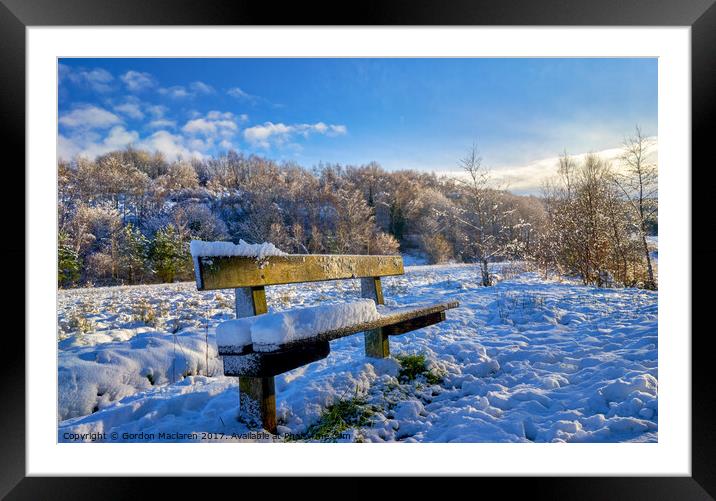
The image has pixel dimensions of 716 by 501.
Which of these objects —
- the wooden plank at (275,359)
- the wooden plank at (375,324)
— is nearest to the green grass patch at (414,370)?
the wooden plank at (375,324)

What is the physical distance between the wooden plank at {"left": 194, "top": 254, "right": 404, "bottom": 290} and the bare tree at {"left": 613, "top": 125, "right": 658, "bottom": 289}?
378 centimetres

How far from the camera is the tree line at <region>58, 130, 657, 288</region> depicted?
→ 5.27 m

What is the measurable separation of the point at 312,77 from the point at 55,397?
3206mm

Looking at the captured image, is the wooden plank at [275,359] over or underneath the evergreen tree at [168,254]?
underneath

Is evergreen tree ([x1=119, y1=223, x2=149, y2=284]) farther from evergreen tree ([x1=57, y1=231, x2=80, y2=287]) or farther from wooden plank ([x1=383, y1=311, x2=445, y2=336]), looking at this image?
wooden plank ([x1=383, y1=311, x2=445, y2=336])

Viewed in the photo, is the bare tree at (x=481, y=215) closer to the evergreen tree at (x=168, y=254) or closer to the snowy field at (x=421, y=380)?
the snowy field at (x=421, y=380)

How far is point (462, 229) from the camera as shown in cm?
831

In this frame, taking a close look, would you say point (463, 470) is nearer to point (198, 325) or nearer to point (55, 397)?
point (55, 397)

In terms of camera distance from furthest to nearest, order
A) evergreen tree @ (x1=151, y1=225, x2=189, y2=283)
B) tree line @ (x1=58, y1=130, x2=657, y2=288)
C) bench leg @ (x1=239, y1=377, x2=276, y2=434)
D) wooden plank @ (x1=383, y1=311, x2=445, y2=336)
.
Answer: evergreen tree @ (x1=151, y1=225, x2=189, y2=283), tree line @ (x1=58, y1=130, x2=657, y2=288), wooden plank @ (x1=383, y1=311, x2=445, y2=336), bench leg @ (x1=239, y1=377, x2=276, y2=434)

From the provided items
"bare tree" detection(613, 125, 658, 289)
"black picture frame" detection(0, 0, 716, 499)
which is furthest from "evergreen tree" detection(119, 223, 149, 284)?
"bare tree" detection(613, 125, 658, 289)

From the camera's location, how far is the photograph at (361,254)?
1977mm

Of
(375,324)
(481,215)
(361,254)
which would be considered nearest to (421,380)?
(375,324)

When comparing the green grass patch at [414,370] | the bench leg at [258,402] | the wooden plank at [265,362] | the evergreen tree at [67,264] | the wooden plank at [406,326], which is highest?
the evergreen tree at [67,264]
